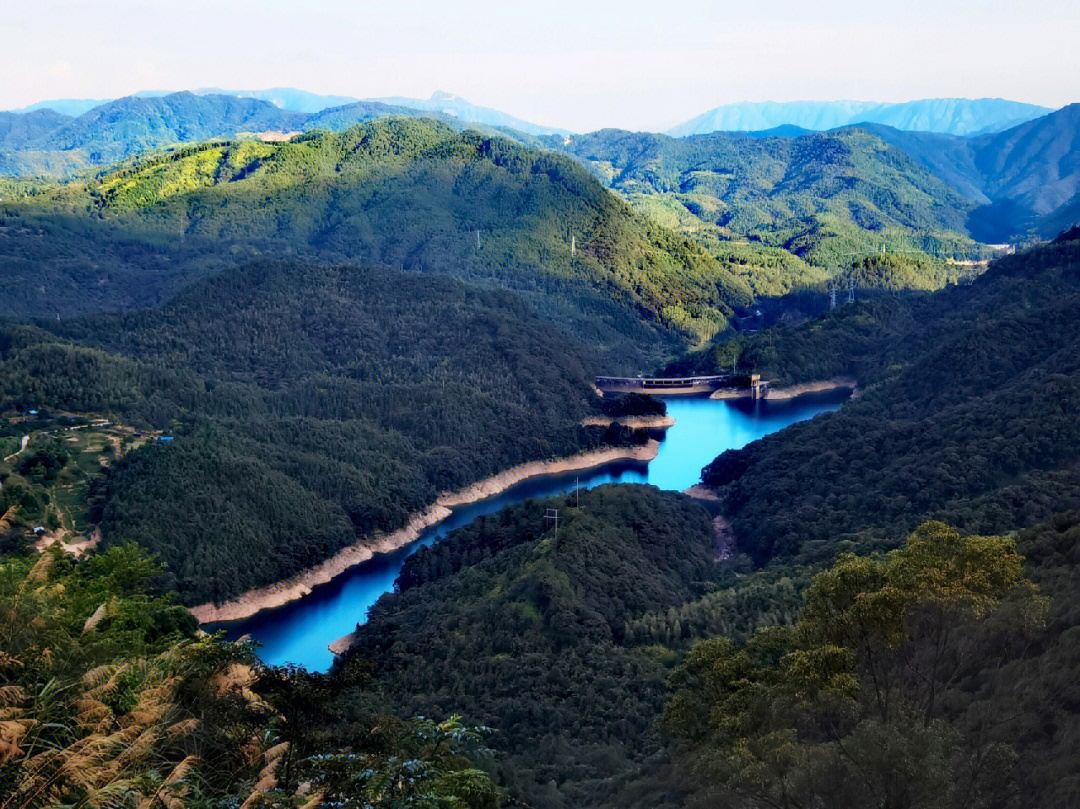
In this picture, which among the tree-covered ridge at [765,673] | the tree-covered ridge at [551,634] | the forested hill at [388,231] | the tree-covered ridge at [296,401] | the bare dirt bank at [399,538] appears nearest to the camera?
the tree-covered ridge at [765,673]

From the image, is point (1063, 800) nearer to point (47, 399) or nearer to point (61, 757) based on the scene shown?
point (61, 757)

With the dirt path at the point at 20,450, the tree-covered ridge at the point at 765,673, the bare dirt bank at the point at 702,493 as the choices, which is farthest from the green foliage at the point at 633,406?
the dirt path at the point at 20,450

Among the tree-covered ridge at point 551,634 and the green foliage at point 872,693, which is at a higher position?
the green foliage at point 872,693

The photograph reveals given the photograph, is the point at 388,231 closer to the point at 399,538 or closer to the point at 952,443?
the point at 399,538

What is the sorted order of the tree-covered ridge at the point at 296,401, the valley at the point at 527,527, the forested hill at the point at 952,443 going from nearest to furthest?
the valley at the point at 527,527, the forested hill at the point at 952,443, the tree-covered ridge at the point at 296,401

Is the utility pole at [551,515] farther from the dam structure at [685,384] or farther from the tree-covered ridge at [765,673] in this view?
the dam structure at [685,384]

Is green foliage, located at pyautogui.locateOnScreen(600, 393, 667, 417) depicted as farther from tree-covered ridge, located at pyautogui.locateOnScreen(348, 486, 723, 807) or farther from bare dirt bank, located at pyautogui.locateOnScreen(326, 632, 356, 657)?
bare dirt bank, located at pyautogui.locateOnScreen(326, 632, 356, 657)

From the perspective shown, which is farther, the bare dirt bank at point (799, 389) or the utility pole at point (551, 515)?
the bare dirt bank at point (799, 389)

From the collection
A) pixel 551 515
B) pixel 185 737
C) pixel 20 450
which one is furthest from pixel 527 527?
pixel 185 737
